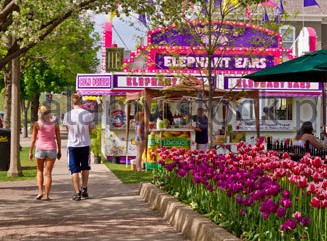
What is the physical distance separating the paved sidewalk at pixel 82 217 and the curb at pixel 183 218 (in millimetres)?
→ 106

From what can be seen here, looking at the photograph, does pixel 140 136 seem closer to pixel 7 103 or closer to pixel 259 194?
pixel 7 103

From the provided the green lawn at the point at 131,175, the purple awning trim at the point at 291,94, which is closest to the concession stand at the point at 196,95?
the purple awning trim at the point at 291,94

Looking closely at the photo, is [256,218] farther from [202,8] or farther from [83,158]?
[202,8]

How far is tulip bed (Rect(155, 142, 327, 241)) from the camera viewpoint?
5436 millimetres

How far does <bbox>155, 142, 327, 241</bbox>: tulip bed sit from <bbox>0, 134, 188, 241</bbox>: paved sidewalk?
62 centimetres

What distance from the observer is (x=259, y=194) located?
601 centimetres

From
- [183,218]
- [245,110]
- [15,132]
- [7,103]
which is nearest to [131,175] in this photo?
[15,132]

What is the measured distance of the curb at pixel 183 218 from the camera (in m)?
6.45

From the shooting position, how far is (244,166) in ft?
28.1

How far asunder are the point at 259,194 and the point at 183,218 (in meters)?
2.02

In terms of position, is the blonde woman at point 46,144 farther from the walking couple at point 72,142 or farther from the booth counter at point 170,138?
the booth counter at point 170,138

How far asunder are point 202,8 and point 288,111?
10.2m

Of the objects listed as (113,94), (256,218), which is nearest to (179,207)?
(256,218)

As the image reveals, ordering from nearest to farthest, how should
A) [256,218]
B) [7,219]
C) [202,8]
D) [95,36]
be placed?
1. [256,218]
2. [7,219]
3. [202,8]
4. [95,36]
